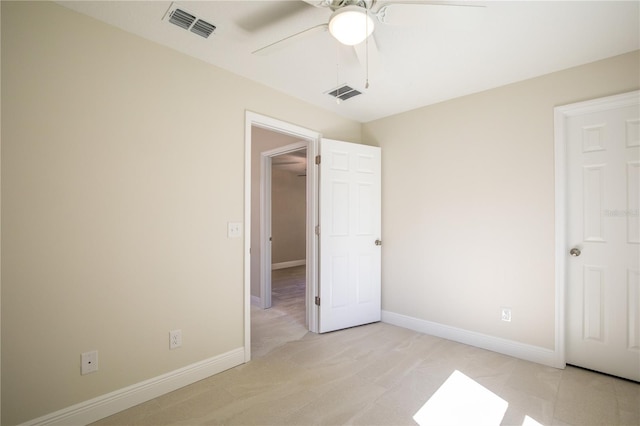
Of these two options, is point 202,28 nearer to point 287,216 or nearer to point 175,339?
point 175,339

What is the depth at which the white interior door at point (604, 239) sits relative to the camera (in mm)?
2221

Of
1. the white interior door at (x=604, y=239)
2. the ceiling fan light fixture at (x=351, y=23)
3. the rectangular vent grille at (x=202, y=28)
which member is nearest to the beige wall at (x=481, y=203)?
the white interior door at (x=604, y=239)

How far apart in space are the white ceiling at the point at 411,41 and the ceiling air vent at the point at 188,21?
0.04m

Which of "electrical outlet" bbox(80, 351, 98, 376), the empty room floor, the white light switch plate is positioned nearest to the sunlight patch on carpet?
the empty room floor

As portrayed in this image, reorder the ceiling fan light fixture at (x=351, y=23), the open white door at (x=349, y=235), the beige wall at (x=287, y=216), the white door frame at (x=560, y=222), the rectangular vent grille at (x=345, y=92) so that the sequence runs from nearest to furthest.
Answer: the ceiling fan light fixture at (x=351, y=23) < the white door frame at (x=560, y=222) < the rectangular vent grille at (x=345, y=92) < the open white door at (x=349, y=235) < the beige wall at (x=287, y=216)

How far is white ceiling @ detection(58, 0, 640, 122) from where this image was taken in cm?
175

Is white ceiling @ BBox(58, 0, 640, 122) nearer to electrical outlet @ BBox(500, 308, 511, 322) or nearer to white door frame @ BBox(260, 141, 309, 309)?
white door frame @ BBox(260, 141, 309, 309)

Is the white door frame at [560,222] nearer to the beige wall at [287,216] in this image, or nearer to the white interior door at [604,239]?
the white interior door at [604,239]

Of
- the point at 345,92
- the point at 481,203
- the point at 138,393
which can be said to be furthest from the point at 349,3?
the point at 138,393

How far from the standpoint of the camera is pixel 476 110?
2912mm

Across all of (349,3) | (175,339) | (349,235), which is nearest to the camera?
(349,3)

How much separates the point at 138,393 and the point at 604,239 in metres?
3.66

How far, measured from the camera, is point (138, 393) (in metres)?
1.95

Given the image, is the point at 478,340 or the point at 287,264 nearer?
the point at 478,340
